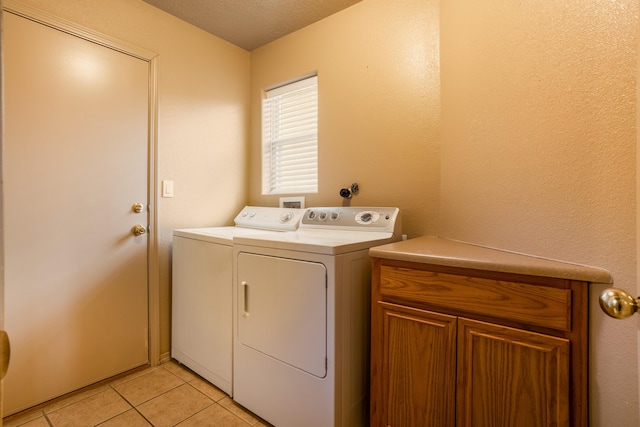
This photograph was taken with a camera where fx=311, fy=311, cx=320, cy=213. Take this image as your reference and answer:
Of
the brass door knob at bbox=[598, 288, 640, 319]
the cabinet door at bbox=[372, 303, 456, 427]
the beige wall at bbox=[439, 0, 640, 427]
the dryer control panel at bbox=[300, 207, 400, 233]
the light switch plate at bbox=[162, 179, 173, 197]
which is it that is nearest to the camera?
the brass door knob at bbox=[598, 288, 640, 319]

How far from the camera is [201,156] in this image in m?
2.35

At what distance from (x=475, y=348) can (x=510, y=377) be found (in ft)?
0.41

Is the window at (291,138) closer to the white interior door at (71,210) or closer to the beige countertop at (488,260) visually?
the white interior door at (71,210)

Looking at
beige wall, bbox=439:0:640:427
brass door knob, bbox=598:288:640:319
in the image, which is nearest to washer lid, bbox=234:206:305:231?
beige wall, bbox=439:0:640:427

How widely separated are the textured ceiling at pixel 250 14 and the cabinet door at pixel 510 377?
6.96 feet

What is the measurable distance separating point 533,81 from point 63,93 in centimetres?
227

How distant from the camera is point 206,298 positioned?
1863mm

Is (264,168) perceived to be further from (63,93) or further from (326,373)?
(326,373)

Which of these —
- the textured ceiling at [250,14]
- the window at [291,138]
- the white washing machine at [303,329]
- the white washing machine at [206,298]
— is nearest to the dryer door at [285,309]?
the white washing machine at [303,329]

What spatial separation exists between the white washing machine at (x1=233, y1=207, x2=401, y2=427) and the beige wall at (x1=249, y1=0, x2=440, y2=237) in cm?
39

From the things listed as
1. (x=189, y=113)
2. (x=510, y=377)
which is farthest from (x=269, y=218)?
(x=510, y=377)

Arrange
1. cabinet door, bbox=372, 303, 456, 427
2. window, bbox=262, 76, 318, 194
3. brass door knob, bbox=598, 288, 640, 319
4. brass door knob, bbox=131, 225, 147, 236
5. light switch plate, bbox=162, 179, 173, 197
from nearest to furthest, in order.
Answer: brass door knob, bbox=598, 288, 640, 319 < cabinet door, bbox=372, 303, 456, 427 < brass door knob, bbox=131, 225, 147, 236 < light switch plate, bbox=162, 179, 173, 197 < window, bbox=262, 76, 318, 194

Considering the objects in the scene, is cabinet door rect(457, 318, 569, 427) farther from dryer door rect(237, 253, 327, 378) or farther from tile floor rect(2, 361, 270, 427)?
tile floor rect(2, 361, 270, 427)

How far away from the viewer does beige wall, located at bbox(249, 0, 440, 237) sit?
1803mm
